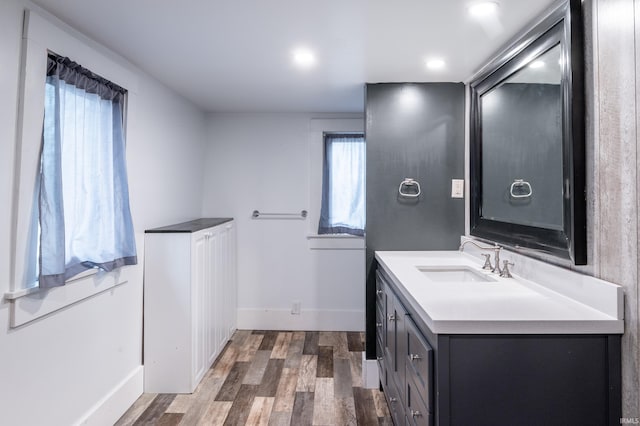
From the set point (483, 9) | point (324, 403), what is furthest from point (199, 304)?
point (483, 9)

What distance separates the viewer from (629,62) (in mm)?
1179

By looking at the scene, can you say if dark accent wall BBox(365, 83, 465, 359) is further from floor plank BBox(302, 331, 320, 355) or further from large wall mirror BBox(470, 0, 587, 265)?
floor plank BBox(302, 331, 320, 355)

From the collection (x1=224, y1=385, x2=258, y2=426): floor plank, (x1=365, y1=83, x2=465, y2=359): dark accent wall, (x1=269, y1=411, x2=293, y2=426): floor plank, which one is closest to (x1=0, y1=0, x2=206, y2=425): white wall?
(x1=224, y1=385, x2=258, y2=426): floor plank

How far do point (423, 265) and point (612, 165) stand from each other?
3.60ft

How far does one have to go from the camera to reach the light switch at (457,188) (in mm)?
2592

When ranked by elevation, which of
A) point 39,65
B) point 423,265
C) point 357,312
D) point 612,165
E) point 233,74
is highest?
point 233,74

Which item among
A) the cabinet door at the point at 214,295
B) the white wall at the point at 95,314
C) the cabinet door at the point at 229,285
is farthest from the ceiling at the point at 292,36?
the cabinet door at the point at 229,285

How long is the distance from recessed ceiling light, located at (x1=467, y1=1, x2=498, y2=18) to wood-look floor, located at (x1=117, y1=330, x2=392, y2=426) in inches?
88.5

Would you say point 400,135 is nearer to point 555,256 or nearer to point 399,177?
point 399,177

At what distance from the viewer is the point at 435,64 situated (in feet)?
7.46

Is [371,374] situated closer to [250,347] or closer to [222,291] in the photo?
[250,347]

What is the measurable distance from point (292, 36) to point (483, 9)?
3.06 ft

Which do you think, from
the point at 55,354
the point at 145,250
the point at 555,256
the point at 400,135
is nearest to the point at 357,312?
the point at 400,135

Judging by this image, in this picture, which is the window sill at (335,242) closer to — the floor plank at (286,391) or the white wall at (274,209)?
the white wall at (274,209)
